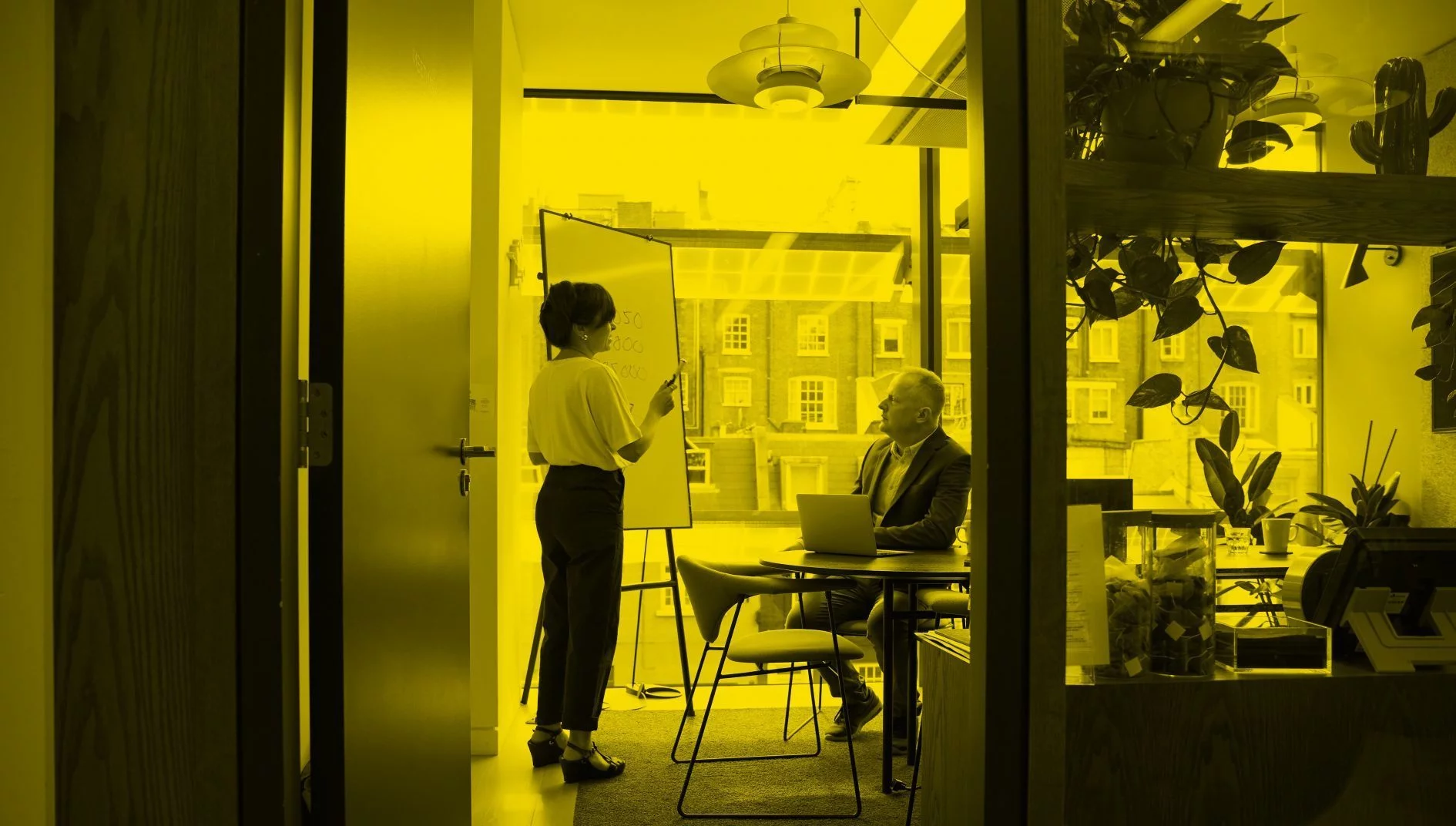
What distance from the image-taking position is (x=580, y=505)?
11.4 feet

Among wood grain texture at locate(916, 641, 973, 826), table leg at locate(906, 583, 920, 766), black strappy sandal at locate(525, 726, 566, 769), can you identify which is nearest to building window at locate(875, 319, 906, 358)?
table leg at locate(906, 583, 920, 766)

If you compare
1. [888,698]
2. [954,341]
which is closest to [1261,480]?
[888,698]

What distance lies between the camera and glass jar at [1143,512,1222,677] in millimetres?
1398

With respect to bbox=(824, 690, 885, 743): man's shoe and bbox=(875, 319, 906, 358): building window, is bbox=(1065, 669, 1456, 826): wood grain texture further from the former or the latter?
bbox=(875, 319, 906, 358): building window

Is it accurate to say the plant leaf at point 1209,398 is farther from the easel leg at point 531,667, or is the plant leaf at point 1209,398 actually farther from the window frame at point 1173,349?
the easel leg at point 531,667

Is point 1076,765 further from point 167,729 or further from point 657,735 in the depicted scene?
point 657,735

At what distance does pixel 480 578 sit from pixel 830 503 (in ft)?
4.58

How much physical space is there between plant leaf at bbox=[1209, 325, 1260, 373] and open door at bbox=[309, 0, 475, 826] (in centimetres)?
125

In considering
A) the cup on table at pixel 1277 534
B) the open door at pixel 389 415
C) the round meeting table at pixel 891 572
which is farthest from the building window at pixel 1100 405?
the round meeting table at pixel 891 572

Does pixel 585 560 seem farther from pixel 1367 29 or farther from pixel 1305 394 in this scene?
pixel 1367 29

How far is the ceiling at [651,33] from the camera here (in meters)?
4.51

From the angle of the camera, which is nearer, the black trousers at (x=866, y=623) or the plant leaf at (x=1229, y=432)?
the plant leaf at (x=1229, y=432)

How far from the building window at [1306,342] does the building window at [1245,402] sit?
0.34 feet

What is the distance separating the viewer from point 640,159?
5.64 metres
